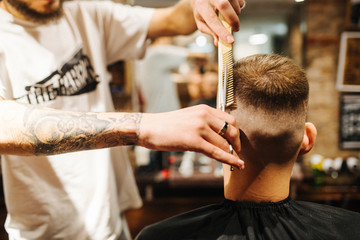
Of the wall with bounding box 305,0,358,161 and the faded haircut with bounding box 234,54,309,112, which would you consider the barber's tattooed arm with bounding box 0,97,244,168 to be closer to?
the faded haircut with bounding box 234,54,309,112

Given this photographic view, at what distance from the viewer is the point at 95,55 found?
1410 millimetres

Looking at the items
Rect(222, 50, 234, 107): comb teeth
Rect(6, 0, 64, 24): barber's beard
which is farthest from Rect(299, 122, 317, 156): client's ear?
Rect(6, 0, 64, 24): barber's beard

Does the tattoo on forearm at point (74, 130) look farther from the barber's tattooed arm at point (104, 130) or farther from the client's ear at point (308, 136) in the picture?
the client's ear at point (308, 136)

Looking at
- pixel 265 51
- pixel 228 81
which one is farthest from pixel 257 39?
pixel 228 81

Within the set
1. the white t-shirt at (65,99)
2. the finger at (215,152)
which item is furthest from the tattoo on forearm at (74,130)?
the white t-shirt at (65,99)

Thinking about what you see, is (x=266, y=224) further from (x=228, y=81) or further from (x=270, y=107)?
(x=228, y=81)

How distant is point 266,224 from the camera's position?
1034mm

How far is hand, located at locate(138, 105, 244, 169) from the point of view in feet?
2.39

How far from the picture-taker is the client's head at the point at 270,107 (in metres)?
0.96

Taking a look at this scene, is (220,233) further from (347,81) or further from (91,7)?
(347,81)

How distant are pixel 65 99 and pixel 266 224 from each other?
100 centimetres

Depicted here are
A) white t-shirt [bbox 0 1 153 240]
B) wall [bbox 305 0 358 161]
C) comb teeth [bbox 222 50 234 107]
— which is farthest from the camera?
wall [bbox 305 0 358 161]

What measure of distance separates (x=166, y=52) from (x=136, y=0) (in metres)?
0.64

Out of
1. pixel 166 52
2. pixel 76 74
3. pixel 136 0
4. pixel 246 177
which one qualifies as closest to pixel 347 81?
pixel 166 52
